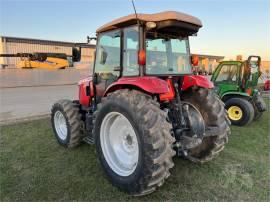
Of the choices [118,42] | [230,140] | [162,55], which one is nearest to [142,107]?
[162,55]

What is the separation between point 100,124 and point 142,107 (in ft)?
2.68

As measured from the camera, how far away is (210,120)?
3.19m

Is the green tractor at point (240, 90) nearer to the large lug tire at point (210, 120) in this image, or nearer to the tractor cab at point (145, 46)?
the large lug tire at point (210, 120)

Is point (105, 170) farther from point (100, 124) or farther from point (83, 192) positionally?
point (100, 124)

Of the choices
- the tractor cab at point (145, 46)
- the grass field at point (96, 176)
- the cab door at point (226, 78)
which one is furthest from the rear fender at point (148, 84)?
the cab door at point (226, 78)

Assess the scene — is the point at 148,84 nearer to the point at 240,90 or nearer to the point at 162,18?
the point at 162,18

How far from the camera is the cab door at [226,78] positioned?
260 inches

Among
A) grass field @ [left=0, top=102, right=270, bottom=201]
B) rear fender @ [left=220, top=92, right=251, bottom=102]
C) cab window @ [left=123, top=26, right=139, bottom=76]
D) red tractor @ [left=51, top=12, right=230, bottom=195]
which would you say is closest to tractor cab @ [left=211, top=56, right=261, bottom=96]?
rear fender @ [left=220, top=92, right=251, bottom=102]

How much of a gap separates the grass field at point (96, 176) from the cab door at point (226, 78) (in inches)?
91.7

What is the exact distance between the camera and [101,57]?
12.1ft

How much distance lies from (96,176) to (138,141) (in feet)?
3.28

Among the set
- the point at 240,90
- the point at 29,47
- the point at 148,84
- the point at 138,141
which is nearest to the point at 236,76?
the point at 240,90

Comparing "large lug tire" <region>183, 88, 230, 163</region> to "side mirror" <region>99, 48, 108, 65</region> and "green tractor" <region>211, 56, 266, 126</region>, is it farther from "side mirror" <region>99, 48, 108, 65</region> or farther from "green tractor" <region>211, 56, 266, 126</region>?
"green tractor" <region>211, 56, 266, 126</region>

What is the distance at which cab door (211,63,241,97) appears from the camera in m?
6.60
